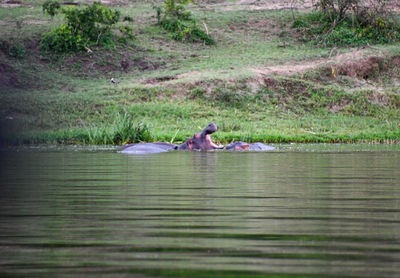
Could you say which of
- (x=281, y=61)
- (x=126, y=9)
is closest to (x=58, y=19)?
(x=126, y=9)

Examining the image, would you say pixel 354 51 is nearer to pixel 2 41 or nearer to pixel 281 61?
pixel 281 61

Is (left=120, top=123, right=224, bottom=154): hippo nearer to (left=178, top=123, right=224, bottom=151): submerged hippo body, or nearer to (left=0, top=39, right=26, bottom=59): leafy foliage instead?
(left=178, top=123, right=224, bottom=151): submerged hippo body

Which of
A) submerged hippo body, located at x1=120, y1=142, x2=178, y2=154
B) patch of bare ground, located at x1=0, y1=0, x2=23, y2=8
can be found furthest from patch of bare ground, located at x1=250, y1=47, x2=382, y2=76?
patch of bare ground, located at x1=0, y1=0, x2=23, y2=8

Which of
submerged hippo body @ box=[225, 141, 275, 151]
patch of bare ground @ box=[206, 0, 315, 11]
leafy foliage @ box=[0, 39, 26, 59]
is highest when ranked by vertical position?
submerged hippo body @ box=[225, 141, 275, 151]

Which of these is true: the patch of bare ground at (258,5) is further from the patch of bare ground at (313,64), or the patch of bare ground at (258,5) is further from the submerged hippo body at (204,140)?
the submerged hippo body at (204,140)

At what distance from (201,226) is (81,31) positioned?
28.9 meters

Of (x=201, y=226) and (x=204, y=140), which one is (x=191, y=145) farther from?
(x=201, y=226)

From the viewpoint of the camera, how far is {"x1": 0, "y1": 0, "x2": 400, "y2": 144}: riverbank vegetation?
21438 mm

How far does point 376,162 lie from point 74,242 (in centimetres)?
784

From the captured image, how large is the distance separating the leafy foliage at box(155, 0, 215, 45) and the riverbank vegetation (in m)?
0.32

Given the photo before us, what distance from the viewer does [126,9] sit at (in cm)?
3803

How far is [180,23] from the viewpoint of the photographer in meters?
35.2

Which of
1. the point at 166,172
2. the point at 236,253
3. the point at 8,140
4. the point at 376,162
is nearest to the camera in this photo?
the point at 236,253

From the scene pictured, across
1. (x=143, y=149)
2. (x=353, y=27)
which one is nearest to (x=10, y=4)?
(x=353, y=27)
